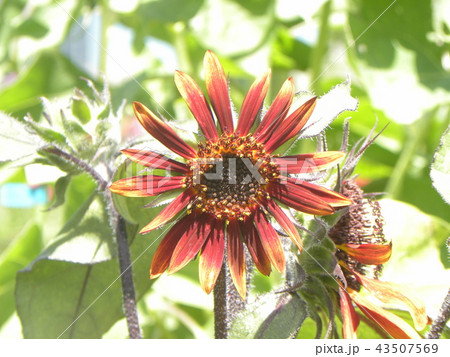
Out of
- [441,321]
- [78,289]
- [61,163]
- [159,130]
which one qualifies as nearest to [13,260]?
[78,289]

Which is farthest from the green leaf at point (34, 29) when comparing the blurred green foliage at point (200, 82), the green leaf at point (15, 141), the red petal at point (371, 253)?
the red petal at point (371, 253)

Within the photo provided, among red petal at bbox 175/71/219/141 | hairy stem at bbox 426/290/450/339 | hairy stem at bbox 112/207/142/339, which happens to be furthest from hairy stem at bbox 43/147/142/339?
hairy stem at bbox 426/290/450/339

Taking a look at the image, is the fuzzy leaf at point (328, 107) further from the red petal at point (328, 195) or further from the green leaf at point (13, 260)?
the green leaf at point (13, 260)

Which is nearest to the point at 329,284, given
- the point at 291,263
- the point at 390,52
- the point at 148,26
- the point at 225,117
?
the point at 291,263

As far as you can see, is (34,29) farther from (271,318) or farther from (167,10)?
(271,318)

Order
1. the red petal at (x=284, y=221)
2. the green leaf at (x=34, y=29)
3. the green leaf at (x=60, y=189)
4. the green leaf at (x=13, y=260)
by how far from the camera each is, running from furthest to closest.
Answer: the green leaf at (x=34, y=29)
the green leaf at (x=13, y=260)
the green leaf at (x=60, y=189)
the red petal at (x=284, y=221)

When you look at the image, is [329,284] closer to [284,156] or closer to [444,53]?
[284,156]
